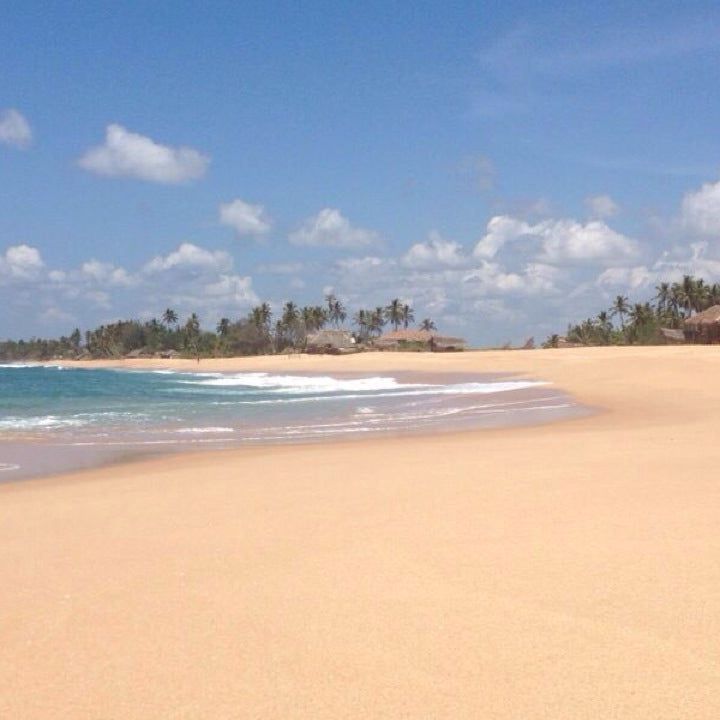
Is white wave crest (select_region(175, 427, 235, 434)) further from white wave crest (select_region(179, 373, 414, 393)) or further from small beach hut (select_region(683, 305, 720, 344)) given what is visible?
small beach hut (select_region(683, 305, 720, 344))

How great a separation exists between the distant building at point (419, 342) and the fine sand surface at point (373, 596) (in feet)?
319

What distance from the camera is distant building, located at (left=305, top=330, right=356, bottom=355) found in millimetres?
106250

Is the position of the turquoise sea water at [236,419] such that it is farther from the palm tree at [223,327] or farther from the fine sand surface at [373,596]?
the palm tree at [223,327]

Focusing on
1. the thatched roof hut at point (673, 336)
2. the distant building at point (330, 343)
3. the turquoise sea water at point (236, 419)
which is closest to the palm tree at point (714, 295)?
the thatched roof hut at point (673, 336)

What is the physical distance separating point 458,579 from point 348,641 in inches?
43.4

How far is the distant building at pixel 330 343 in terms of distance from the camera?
106 m

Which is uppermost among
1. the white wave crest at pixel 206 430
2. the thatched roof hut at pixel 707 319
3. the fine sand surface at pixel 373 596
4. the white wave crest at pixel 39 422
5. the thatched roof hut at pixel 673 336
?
the thatched roof hut at pixel 707 319

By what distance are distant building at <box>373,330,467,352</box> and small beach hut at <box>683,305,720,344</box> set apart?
37669 millimetres

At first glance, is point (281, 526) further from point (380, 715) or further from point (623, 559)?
point (380, 715)

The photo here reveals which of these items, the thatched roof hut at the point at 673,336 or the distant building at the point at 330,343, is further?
the distant building at the point at 330,343

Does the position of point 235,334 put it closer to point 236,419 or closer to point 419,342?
point 419,342

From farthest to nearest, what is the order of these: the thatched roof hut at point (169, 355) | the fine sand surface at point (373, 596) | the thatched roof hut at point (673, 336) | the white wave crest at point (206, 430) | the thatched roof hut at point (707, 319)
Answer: the thatched roof hut at point (169, 355)
the thatched roof hut at point (673, 336)
the thatched roof hut at point (707, 319)
the white wave crest at point (206, 430)
the fine sand surface at point (373, 596)

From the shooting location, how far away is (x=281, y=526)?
6539 millimetres

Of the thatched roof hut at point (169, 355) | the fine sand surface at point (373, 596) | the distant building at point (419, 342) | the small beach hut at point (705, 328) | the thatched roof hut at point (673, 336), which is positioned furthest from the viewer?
the thatched roof hut at point (169, 355)
